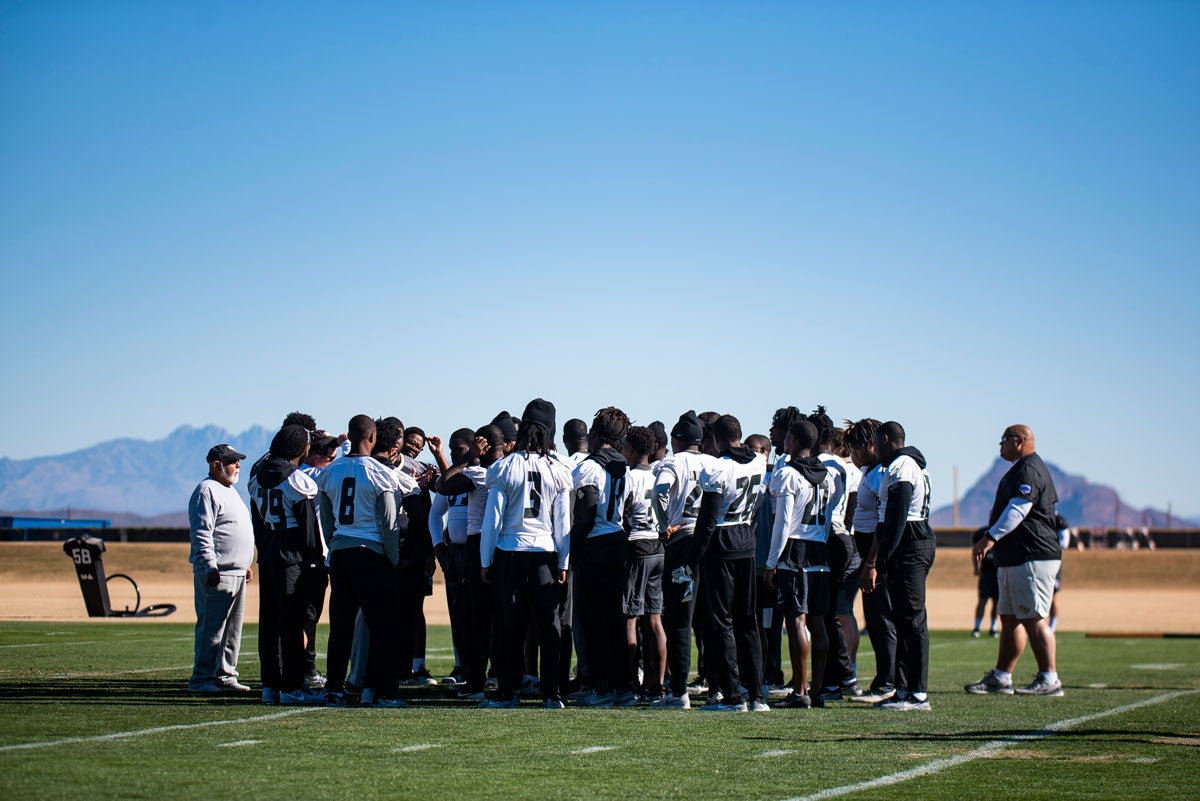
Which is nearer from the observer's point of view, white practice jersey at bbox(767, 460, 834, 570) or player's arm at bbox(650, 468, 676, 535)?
player's arm at bbox(650, 468, 676, 535)

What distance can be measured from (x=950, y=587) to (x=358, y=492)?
4368cm

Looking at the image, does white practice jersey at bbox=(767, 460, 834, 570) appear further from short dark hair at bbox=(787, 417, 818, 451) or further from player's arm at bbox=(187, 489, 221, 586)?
player's arm at bbox=(187, 489, 221, 586)

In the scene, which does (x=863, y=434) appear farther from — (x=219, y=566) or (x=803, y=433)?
(x=219, y=566)

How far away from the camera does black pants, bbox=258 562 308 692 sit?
1063 centimetres

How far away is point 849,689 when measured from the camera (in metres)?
12.7

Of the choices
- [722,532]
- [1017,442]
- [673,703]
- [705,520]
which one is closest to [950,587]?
[1017,442]

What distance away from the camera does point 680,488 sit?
1109 centimetres

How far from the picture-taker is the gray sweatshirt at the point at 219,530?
37.4ft

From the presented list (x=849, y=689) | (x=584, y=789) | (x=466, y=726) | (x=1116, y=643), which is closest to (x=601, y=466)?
(x=466, y=726)

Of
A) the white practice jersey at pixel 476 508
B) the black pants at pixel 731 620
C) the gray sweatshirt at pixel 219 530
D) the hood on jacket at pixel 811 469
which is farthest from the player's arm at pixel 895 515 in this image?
the gray sweatshirt at pixel 219 530

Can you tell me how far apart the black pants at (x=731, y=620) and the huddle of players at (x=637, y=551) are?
0.01m

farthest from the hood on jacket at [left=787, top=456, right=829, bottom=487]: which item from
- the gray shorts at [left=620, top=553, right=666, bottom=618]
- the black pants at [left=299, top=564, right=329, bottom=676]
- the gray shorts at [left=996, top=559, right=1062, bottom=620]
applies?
the black pants at [left=299, top=564, right=329, bottom=676]

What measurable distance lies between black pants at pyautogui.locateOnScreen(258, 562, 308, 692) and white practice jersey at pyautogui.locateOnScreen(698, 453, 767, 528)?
3.30m

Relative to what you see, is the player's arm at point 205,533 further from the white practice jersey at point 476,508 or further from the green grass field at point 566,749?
the white practice jersey at point 476,508
